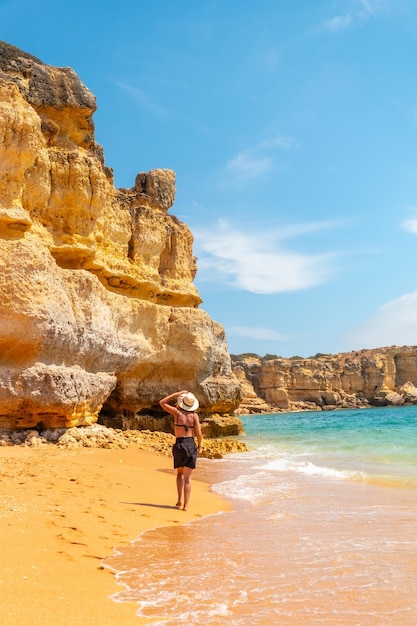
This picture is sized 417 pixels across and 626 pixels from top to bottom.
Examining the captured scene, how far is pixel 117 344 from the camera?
50.8ft

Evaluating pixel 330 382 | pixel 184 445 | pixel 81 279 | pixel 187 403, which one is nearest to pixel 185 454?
pixel 184 445

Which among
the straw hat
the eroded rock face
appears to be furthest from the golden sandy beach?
the eroded rock face

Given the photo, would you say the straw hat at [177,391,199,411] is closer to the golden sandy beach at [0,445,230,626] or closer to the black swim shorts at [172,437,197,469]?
the black swim shorts at [172,437,197,469]

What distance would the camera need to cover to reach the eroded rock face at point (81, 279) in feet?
37.6

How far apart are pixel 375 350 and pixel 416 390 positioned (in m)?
10.8

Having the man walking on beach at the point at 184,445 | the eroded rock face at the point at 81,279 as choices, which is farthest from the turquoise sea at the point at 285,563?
the eroded rock face at the point at 81,279

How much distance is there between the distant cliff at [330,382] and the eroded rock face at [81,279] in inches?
1896

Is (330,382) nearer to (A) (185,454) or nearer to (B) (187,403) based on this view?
(B) (187,403)

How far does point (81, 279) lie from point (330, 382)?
6409 cm

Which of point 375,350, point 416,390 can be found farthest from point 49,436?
point 375,350

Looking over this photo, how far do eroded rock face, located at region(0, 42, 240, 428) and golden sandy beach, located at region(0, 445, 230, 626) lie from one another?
8.13ft

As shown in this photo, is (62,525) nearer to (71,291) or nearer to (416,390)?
(71,291)

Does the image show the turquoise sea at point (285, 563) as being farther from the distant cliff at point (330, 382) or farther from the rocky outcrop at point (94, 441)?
the distant cliff at point (330, 382)

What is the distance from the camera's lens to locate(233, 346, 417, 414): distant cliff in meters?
69.1
